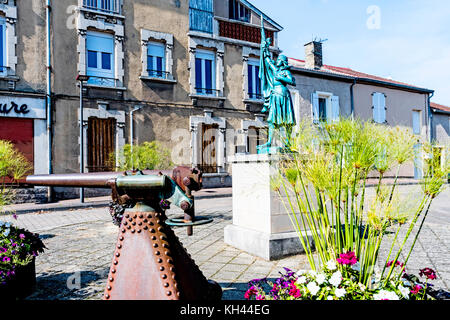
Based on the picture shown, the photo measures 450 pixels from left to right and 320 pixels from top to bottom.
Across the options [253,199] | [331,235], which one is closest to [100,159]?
[253,199]

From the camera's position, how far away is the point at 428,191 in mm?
1714

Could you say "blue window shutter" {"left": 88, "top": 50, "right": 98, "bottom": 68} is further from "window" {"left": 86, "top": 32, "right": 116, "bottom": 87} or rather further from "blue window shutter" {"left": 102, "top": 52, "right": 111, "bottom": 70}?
"blue window shutter" {"left": 102, "top": 52, "right": 111, "bottom": 70}

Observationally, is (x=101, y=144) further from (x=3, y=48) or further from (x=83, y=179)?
(x=83, y=179)

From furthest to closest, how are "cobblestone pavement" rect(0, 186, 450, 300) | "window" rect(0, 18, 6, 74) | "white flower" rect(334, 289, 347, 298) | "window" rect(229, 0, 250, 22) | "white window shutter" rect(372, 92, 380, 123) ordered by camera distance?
"white window shutter" rect(372, 92, 380, 123) < "window" rect(229, 0, 250, 22) < "window" rect(0, 18, 6, 74) < "cobblestone pavement" rect(0, 186, 450, 300) < "white flower" rect(334, 289, 347, 298)

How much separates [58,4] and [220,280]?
541 inches

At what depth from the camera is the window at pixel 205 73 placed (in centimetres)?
1594

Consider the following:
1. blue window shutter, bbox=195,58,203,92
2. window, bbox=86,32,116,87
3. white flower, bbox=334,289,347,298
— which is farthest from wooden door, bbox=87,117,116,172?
white flower, bbox=334,289,347,298

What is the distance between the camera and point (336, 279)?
1811 millimetres

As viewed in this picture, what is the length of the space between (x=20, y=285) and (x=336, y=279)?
336 centimetres

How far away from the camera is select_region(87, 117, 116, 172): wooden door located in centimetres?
1328

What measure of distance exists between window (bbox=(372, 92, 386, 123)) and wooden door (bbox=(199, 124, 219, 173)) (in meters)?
11.2

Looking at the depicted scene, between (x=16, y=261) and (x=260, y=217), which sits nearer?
(x=16, y=261)

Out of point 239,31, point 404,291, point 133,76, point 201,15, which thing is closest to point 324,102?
point 239,31
